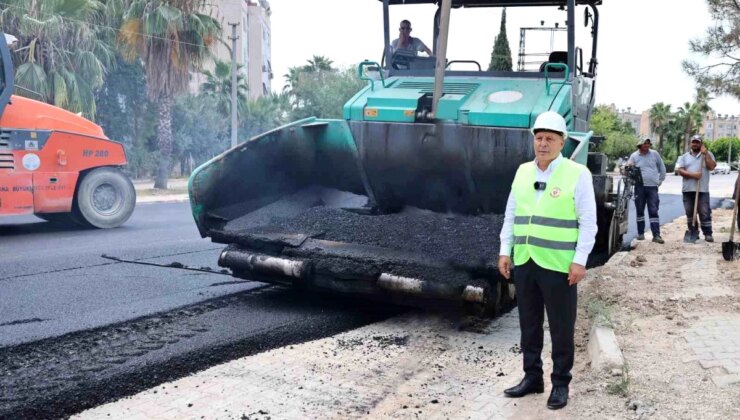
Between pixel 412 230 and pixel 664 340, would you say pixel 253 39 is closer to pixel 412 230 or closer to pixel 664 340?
pixel 412 230

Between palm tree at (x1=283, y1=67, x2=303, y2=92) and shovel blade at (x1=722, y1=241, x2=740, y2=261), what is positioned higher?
palm tree at (x1=283, y1=67, x2=303, y2=92)

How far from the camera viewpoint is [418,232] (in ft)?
17.9

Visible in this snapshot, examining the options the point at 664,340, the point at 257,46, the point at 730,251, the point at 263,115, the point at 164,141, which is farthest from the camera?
the point at 257,46

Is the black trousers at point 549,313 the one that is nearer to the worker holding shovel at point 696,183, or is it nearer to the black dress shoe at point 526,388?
the black dress shoe at point 526,388

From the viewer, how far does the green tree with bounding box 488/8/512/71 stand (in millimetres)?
6395

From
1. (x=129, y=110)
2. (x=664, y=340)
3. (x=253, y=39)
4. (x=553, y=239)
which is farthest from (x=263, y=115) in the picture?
(x=553, y=239)

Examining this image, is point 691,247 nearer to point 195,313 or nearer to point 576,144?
point 576,144

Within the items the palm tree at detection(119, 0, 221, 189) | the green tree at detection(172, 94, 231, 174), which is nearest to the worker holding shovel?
the palm tree at detection(119, 0, 221, 189)

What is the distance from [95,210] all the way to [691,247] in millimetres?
8256

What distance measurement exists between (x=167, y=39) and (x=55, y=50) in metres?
3.64

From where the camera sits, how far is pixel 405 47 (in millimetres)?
6816

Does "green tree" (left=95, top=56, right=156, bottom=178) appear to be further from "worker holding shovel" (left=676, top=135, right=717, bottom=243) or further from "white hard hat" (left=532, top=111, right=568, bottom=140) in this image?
"white hard hat" (left=532, top=111, right=568, bottom=140)

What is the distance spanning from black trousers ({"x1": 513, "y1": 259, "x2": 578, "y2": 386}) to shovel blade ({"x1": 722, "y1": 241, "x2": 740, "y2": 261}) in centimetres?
488

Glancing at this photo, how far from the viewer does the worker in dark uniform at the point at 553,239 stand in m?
3.36
